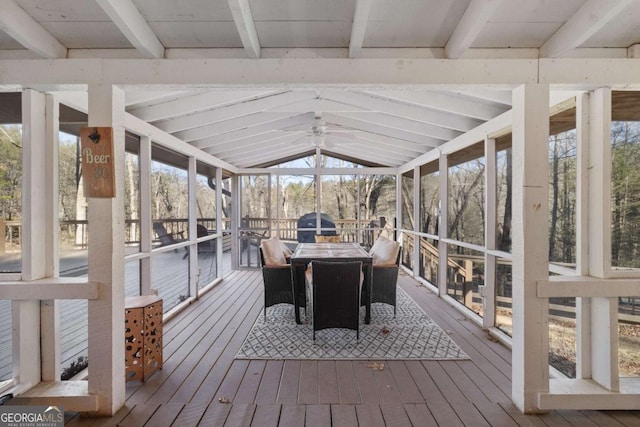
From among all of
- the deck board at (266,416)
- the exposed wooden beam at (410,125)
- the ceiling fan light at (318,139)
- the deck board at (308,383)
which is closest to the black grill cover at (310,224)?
the ceiling fan light at (318,139)

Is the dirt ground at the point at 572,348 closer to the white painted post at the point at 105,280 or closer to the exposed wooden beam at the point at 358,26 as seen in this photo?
the exposed wooden beam at the point at 358,26

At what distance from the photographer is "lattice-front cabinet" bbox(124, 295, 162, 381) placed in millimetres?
2271

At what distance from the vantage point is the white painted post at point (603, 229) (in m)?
2.02

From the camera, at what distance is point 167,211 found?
3.87 metres

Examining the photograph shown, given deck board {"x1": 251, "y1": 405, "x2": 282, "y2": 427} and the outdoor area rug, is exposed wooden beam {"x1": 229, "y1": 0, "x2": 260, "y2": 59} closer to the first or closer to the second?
deck board {"x1": 251, "y1": 405, "x2": 282, "y2": 427}

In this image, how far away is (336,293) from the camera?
9.46 feet

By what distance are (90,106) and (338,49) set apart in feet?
5.34

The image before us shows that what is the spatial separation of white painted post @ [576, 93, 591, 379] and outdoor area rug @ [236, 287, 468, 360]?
853 mm

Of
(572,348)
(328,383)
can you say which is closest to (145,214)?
(328,383)

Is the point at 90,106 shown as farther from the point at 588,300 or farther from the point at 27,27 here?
the point at 588,300

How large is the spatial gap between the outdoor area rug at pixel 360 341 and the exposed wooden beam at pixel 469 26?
2.41 meters

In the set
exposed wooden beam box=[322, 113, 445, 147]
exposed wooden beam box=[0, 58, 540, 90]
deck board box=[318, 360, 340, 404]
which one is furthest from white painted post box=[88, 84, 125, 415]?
exposed wooden beam box=[322, 113, 445, 147]

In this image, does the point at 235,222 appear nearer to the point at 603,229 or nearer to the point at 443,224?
the point at 443,224

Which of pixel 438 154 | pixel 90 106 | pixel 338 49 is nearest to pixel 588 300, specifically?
pixel 338 49
